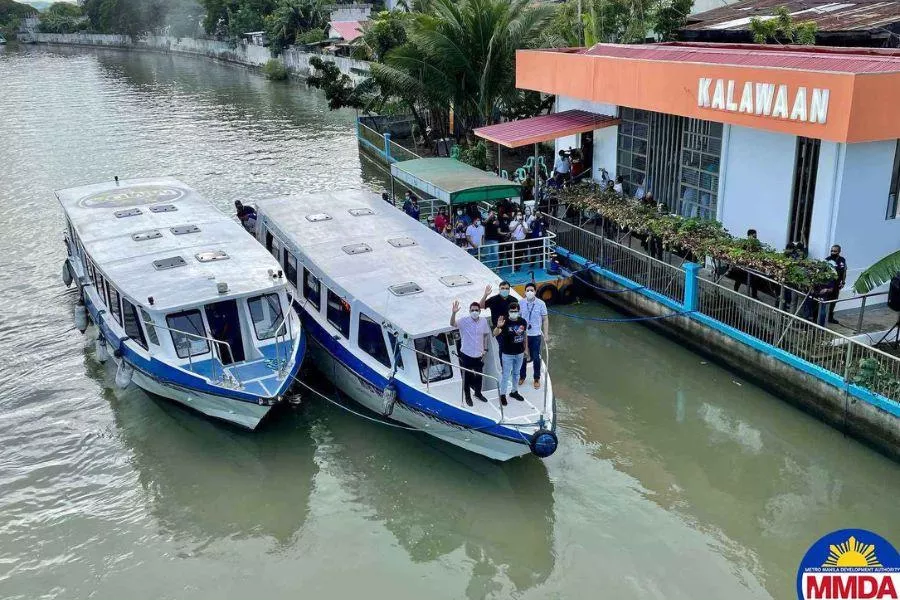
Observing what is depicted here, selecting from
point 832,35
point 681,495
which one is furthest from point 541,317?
point 832,35

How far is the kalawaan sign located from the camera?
14.1 metres

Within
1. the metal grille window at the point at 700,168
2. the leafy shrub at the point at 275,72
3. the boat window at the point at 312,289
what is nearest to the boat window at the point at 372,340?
the boat window at the point at 312,289

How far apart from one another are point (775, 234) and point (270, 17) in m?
76.2

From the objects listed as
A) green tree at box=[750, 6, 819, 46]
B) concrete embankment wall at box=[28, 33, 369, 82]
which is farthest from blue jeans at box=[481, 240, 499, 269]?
concrete embankment wall at box=[28, 33, 369, 82]

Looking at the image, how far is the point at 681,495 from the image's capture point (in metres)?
12.1

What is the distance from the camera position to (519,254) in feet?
63.0

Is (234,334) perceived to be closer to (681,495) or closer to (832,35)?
(681,495)

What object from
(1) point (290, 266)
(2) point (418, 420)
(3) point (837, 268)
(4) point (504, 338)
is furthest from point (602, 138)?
(2) point (418, 420)

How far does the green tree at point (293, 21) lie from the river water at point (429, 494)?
2580 inches

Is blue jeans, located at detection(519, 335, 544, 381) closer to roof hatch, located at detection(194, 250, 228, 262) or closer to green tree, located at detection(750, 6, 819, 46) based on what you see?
roof hatch, located at detection(194, 250, 228, 262)

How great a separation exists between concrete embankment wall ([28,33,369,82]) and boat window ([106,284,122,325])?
37337 mm

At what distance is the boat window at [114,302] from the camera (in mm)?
14805

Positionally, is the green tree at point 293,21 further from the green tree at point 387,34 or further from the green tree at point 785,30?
the green tree at point 785,30

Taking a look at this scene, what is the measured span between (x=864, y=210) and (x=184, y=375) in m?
12.4
